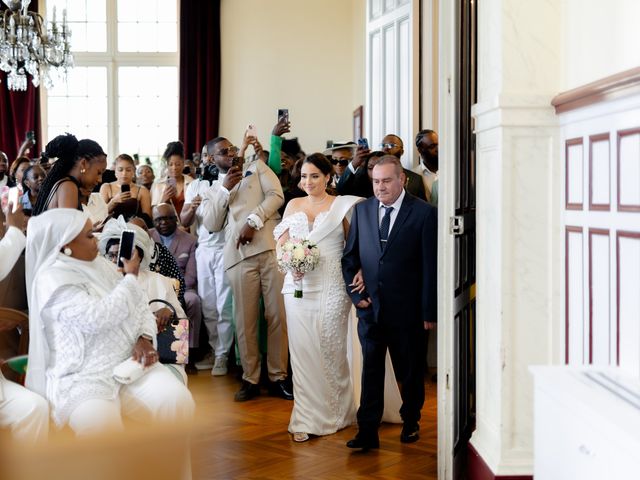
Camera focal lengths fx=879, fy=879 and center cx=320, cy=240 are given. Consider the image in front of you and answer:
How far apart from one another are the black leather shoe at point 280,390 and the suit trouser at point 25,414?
284cm

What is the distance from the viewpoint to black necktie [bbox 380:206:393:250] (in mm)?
4762

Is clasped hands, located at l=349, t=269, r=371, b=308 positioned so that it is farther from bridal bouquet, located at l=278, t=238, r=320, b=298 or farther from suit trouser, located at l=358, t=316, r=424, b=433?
bridal bouquet, located at l=278, t=238, r=320, b=298

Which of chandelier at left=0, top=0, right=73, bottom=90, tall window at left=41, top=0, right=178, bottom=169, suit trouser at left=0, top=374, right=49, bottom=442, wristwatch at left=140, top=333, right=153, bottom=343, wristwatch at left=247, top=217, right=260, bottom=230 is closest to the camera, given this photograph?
suit trouser at left=0, top=374, right=49, bottom=442

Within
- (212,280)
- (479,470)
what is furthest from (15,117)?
(479,470)

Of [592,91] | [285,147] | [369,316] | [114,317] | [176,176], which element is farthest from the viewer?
[285,147]

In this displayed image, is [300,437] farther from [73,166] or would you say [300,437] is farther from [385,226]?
[73,166]

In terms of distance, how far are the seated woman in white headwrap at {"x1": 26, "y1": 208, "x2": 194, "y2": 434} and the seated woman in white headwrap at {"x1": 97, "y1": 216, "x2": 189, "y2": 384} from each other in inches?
16.0

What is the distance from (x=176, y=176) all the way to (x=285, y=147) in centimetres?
166

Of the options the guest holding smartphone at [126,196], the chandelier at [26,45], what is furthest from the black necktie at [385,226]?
the chandelier at [26,45]

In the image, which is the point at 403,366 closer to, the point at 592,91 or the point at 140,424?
the point at 140,424

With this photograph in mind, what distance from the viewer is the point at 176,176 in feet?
27.2

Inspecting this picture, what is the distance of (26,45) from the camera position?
362 inches

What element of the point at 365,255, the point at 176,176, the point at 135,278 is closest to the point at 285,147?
the point at 176,176

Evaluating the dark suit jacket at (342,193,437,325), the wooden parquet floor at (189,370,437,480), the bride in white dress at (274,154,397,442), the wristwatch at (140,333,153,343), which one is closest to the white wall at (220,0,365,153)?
the wooden parquet floor at (189,370,437,480)
